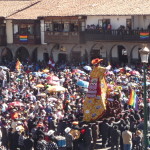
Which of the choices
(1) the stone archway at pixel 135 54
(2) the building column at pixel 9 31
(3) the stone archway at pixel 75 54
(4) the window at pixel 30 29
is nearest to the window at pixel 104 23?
(1) the stone archway at pixel 135 54

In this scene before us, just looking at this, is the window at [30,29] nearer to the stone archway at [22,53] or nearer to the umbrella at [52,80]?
the stone archway at [22,53]

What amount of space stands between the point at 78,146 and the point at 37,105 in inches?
294

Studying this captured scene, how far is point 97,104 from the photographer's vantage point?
35.8 m

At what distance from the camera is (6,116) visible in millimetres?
36594

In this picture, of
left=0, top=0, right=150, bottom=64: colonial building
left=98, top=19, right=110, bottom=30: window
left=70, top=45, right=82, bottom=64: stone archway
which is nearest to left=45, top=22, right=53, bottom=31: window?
left=0, top=0, right=150, bottom=64: colonial building

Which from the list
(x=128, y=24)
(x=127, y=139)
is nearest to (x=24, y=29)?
(x=128, y=24)

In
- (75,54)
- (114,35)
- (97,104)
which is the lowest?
(97,104)

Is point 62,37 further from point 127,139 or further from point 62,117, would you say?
point 127,139

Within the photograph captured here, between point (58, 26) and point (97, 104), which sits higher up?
Result: point (58, 26)

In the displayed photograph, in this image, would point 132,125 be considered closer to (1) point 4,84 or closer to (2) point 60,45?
(1) point 4,84

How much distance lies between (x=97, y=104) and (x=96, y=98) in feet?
1.00

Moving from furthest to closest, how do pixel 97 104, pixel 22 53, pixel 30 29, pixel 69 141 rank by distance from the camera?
pixel 22 53, pixel 30 29, pixel 97 104, pixel 69 141

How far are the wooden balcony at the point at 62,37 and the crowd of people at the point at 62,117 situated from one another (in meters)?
13.5

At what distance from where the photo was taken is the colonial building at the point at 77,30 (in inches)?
2322
